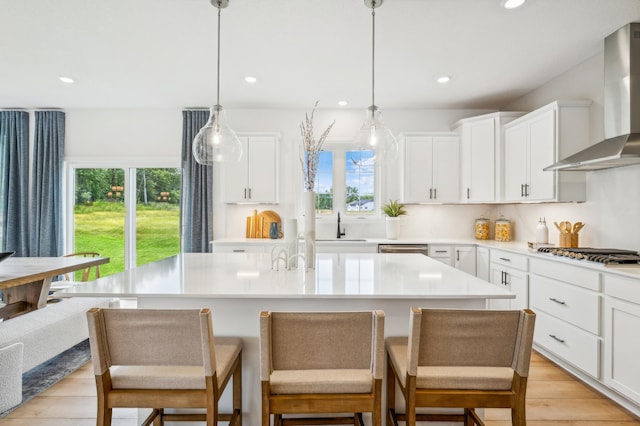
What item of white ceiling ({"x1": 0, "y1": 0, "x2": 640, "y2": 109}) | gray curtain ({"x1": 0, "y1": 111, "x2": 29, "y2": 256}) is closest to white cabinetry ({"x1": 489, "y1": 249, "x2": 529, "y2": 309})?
white ceiling ({"x1": 0, "y1": 0, "x2": 640, "y2": 109})

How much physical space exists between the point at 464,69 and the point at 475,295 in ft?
8.80

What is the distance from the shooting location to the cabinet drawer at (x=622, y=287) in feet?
6.95

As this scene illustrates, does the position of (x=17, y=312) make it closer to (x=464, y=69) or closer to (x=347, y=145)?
(x=347, y=145)

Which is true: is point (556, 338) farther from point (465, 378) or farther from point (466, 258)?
point (465, 378)

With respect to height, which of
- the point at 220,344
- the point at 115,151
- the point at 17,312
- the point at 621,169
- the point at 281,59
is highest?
the point at 281,59

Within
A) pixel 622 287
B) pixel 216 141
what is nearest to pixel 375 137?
pixel 216 141

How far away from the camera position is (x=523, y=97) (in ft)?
13.9

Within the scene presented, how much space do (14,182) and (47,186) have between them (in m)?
0.42

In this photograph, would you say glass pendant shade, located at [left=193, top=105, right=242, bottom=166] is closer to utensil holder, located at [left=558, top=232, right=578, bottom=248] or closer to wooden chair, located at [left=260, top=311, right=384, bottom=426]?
wooden chair, located at [left=260, top=311, right=384, bottom=426]

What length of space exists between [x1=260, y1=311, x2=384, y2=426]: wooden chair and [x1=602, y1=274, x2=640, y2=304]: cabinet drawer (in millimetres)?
1863

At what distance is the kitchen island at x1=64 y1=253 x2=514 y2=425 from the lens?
1573 millimetres

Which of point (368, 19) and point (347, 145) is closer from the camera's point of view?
point (368, 19)

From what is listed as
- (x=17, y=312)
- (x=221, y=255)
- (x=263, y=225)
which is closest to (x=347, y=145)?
(x=263, y=225)

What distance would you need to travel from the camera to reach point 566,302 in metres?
2.70
